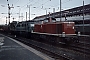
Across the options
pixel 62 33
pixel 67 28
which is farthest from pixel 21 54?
pixel 67 28

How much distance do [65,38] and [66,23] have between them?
8.57ft

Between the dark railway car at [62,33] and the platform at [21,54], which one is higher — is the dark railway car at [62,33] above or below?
above

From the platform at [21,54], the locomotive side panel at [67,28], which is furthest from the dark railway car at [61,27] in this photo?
the platform at [21,54]

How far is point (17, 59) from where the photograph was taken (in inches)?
437

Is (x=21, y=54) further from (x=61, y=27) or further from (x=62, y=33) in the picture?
(x=61, y=27)

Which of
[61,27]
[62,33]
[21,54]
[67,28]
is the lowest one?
[21,54]

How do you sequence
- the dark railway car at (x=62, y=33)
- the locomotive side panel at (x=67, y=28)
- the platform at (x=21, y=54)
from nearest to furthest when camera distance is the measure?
1. the platform at (x=21, y=54)
2. the dark railway car at (x=62, y=33)
3. the locomotive side panel at (x=67, y=28)

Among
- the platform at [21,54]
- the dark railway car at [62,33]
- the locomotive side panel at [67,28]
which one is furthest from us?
the locomotive side panel at [67,28]

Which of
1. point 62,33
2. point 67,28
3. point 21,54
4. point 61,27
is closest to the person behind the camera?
point 21,54

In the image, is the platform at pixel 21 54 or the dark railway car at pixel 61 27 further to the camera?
the dark railway car at pixel 61 27

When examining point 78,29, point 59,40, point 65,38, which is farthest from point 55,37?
point 78,29

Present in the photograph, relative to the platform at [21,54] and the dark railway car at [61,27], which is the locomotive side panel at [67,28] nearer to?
the dark railway car at [61,27]

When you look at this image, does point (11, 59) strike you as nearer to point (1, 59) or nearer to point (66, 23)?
point (1, 59)

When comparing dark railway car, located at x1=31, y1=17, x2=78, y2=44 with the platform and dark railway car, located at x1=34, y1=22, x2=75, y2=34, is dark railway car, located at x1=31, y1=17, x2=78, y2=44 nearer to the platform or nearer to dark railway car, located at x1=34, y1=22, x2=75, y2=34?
dark railway car, located at x1=34, y1=22, x2=75, y2=34
